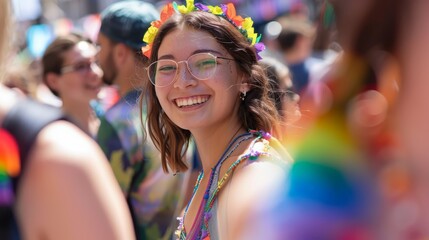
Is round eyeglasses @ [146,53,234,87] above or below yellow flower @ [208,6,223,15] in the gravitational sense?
below

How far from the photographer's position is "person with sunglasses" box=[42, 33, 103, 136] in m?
4.99

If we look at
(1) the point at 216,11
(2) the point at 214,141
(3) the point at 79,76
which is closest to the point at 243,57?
(1) the point at 216,11

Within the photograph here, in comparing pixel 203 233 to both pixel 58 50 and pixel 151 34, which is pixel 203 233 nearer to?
pixel 151 34

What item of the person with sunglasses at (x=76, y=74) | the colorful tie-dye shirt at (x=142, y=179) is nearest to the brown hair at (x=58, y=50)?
the person with sunglasses at (x=76, y=74)

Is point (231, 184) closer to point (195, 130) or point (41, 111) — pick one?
point (195, 130)

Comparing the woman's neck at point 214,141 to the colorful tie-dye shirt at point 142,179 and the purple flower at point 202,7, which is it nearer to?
the purple flower at point 202,7

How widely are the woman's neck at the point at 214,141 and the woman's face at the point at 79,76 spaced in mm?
2320

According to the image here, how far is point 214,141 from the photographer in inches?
109

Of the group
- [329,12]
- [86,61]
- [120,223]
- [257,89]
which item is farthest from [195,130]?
[86,61]

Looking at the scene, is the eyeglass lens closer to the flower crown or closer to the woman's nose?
the woman's nose

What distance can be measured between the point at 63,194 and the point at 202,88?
4.70ft

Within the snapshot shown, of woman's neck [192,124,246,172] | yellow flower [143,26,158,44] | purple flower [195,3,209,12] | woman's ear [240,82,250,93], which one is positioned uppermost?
purple flower [195,3,209,12]

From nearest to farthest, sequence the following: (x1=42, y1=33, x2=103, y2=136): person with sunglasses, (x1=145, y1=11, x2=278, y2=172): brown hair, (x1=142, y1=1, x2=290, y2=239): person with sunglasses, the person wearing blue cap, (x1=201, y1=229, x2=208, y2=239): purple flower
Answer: (x1=201, y1=229, x2=208, y2=239): purple flower, (x1=142, y1=1, x2=290, y2=239): person with sunglasses, (x1=145, y1=11, x2=278, y2=172): brown hair, the person wearing blue cap, (x1=42, y1=33, x2=103, y2=136): person with sunglasses

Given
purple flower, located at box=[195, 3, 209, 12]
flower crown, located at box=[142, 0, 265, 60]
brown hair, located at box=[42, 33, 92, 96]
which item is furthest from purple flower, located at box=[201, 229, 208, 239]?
brown hair, located at box=[42, 33, 92, 96]
